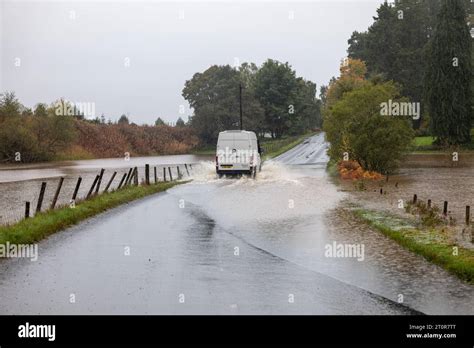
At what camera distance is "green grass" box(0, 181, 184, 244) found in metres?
12.7

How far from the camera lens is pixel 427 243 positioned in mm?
11711

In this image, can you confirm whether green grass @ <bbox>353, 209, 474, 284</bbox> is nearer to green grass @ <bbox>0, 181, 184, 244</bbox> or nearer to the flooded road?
the flooded road

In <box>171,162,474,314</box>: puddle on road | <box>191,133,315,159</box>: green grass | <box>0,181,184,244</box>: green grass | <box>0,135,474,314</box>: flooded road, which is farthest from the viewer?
<box>191,133,315,159</box>: green grass

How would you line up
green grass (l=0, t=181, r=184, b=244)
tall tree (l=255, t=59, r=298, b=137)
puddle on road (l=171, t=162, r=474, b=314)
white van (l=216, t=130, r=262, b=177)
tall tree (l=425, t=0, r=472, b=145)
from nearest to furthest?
puddle on road (l=171, t=162, r=474, b=314) < green grass (l=0, t=181, r=184, b=244) < white van (l=216, t=130, r=262, b=177) < tall tree (l=425, t=0, r=472, b=145) < tall tree (l=255, t=59, r=298, b=137)

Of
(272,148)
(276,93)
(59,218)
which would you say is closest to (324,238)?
(59,218)

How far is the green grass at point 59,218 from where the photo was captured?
12.7 m

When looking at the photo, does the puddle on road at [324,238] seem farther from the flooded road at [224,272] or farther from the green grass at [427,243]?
the green grass at [427,243]

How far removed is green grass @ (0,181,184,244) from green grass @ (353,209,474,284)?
8.73 m

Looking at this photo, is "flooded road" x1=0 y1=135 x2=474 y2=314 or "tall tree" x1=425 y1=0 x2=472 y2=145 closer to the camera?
"flooded road" x1=0 y1=135 x2=474 y2=314

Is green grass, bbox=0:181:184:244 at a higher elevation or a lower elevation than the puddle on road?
higher

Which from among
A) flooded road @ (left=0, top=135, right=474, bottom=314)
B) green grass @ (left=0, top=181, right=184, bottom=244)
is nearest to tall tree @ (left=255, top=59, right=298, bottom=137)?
green grass @ (left=0, top=181, right=184, bottom=244)
